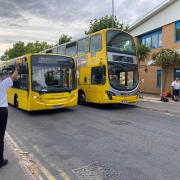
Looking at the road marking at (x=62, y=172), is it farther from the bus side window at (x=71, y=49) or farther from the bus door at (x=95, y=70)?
the bus side window at (x=71, y=49)

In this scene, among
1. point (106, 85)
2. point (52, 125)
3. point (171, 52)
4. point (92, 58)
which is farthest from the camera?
point (171, 52)

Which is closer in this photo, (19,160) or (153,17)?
(19,160)

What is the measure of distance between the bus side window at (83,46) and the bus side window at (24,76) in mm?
4320

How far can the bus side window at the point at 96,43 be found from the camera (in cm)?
1432

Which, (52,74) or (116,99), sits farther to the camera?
(116,99)

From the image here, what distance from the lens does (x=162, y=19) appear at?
23.7 meters

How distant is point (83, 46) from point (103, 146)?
10.1m

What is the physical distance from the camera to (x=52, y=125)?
9.90 meters

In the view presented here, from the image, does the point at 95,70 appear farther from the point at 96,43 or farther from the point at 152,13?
the point at 152,13

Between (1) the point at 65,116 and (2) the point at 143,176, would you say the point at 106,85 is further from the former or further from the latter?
(2) the point at 143,176

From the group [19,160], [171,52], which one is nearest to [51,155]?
[19,160]

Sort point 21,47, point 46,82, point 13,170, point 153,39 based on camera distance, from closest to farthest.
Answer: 1. point 13,170
2. point 46,82
3. point 153,39
4. point 21,47

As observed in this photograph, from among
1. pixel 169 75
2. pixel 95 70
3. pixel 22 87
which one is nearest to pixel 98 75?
pixel 95 70

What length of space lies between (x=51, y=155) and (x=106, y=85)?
315 inches
